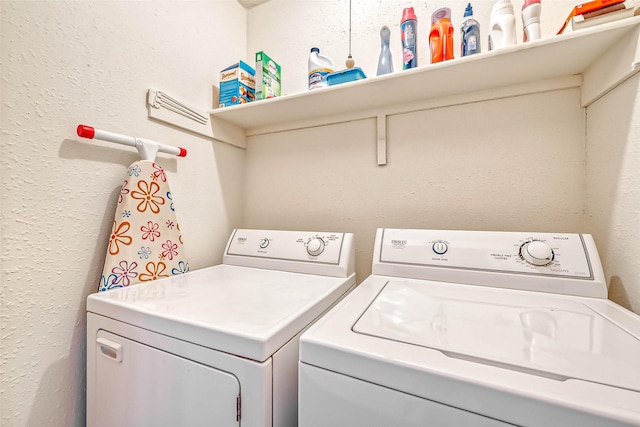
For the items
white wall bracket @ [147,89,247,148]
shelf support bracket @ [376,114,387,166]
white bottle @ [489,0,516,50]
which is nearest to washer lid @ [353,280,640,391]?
shelf support bracket @ [376,114,387,166]

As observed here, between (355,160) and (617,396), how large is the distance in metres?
1.09

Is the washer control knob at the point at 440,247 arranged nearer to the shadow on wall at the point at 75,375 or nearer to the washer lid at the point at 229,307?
the washer lid at the point at 229,307

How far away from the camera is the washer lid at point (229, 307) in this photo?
0.56 m

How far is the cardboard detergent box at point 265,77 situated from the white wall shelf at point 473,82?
0.08 m

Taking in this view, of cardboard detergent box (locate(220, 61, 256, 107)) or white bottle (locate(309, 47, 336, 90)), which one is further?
cardboard detergent box (locate(220, 61, 256, 107))

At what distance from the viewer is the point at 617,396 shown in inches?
13.8

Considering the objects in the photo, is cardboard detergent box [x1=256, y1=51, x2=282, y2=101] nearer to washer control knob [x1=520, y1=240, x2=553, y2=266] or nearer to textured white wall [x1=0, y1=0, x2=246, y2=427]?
textured white wall [x1=0, y1=0, x2=246, y2=427]

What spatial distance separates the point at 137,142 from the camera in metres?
0.95

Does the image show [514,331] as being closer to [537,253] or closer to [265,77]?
[537,253]

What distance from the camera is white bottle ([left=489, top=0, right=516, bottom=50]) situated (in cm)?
88

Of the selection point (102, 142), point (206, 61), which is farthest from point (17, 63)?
point (206, 61)

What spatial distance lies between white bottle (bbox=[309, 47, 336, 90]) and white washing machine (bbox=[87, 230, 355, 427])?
2.71ft

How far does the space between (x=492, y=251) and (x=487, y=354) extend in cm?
52

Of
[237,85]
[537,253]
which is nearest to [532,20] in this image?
[537,253]
